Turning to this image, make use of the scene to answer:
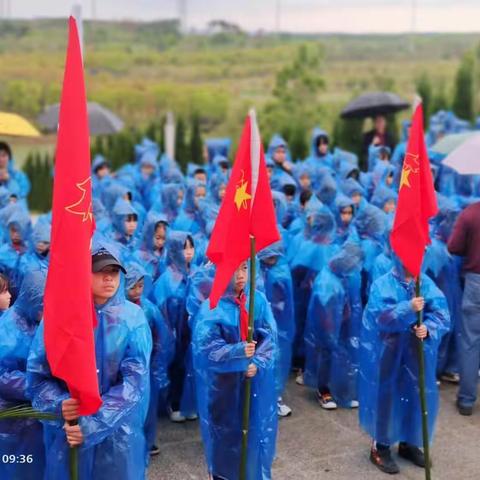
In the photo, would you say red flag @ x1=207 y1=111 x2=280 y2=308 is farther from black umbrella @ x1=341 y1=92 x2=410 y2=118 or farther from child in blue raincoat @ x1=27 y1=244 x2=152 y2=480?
black umbrella @ x1=341 y1=92 x2=410 y2=118

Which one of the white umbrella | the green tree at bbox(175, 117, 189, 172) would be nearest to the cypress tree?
the green tree at bbox(175, 117, 189, 172)

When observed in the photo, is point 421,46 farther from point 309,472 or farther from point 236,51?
point 309,472

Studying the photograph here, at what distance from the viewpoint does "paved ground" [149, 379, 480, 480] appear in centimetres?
571

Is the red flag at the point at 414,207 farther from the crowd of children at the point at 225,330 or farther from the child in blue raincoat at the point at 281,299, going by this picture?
the child in blue raincoat at the point at 281,299

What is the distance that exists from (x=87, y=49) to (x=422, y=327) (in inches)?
651

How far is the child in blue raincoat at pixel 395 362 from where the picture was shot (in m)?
5.50

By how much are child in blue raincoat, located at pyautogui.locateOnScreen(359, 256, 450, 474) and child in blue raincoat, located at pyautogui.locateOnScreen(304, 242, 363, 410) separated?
1016mm

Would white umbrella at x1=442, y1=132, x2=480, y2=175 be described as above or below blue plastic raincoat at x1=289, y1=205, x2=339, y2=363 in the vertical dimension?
above

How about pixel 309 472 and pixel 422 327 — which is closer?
pixel 422 327

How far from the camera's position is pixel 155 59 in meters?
20.8

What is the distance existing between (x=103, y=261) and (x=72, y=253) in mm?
641

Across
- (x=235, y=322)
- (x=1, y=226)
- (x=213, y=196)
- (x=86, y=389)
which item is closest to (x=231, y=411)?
(x=235, y=322)

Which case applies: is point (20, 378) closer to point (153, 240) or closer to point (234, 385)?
point (234, 385)

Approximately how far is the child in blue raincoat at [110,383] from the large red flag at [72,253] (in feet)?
1.14
